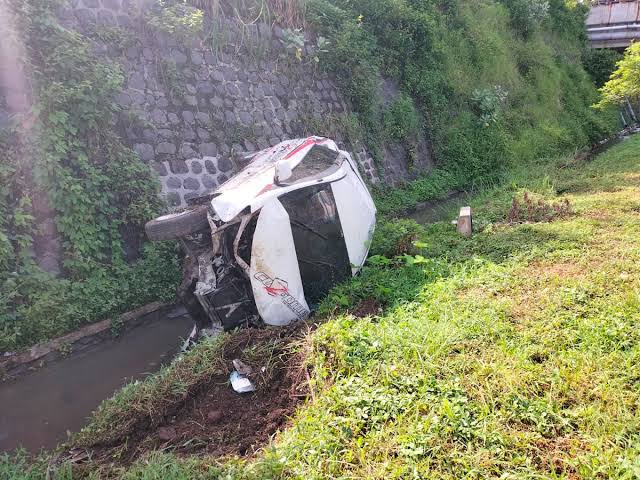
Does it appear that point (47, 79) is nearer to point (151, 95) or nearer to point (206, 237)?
point (151, 95)

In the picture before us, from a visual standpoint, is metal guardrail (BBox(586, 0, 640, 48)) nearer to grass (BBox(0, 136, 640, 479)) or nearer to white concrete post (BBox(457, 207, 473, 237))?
white concrete post (BBox(457, 207, 473, 237))

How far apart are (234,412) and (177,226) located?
190 centimetres

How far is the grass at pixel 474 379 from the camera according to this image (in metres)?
2.53

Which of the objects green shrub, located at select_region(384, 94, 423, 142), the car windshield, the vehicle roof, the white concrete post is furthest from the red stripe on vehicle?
green shrub, located at select_region(384, 94, 423, 142)

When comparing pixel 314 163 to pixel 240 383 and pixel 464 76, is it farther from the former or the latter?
pixel 464 76

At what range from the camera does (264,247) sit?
4.25 metres

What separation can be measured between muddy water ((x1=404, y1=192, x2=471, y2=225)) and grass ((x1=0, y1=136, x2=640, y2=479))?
397 centimetres

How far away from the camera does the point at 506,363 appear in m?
3.21

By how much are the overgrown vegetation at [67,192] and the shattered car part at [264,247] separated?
5.02 ft

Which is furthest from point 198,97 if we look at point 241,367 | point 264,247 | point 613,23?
point 613,23

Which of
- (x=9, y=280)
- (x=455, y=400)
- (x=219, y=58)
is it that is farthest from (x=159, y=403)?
(x=219, y=58)

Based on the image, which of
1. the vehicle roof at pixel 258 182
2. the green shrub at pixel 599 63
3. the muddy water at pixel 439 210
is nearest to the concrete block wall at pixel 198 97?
the vehicle roof at pixel 258 182

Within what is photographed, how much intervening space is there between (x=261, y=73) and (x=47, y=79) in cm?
429

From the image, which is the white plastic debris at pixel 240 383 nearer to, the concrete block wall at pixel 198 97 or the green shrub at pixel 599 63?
the concrete block wall at pixel 198 97
